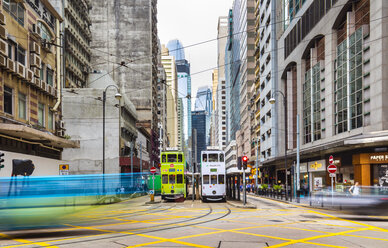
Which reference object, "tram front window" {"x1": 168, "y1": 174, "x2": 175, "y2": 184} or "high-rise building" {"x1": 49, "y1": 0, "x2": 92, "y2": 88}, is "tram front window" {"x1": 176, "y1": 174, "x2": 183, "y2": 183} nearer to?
"tram front window" {"x1": 168, "y1": 174, "x2": 175, "y2": 184}

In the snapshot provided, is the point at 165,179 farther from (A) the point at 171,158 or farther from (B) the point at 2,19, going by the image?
(B) the point at 2,19

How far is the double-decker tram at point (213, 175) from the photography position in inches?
1375

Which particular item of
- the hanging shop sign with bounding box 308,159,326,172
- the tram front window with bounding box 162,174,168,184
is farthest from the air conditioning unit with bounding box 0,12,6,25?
the hanging shop sign with bounding box 308,159,326,172

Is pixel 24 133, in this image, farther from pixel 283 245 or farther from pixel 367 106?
pixel 367 106

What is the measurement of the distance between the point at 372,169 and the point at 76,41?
3668 cm

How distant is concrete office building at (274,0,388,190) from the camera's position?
104 feet

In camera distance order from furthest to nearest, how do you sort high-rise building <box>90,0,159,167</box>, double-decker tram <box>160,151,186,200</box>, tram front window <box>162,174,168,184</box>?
high-rise building <box>90,0,159,167</box> → tram front window <box>162,174,168,184</box> → double-decker tram <box>160,151,186,200</box>

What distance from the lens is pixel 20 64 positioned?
24953mm

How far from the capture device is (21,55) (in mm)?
25781

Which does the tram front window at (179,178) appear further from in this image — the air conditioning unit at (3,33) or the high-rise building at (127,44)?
the high-rise building at (127,44)

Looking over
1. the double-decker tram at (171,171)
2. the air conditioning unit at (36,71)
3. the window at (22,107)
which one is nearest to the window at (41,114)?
the air conditioning unit at (36,71)

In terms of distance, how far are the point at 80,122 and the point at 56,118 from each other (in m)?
24.0

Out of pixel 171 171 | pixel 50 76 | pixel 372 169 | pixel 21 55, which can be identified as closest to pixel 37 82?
pixel 21 55

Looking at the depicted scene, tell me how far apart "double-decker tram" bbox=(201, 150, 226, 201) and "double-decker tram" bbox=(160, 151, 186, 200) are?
318 cm
